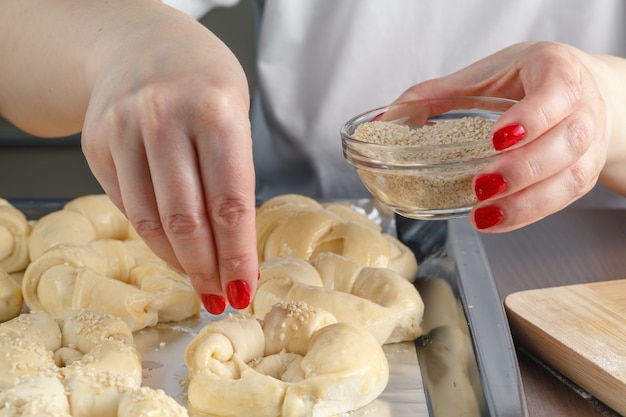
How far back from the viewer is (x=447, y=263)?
1.18m

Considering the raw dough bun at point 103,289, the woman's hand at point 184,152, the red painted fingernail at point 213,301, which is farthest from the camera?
the raw dough bun at point 103,289

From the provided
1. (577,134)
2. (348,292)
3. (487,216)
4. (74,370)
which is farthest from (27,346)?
(577,134)

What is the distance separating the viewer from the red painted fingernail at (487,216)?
0.90 meters

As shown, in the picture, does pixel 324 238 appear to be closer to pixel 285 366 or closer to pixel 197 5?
pixel 285 366

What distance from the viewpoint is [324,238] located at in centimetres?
124

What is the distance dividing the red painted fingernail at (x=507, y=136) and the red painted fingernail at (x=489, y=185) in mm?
33

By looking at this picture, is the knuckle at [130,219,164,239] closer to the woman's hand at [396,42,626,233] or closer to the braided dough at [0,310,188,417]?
the braided dough at [0,310,188,417]

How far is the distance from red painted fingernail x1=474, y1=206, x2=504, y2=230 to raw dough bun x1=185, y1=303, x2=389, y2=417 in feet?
0.60

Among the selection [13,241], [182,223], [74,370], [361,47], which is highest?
[182,223]

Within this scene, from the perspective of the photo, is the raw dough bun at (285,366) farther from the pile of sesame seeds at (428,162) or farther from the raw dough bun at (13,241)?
the raw dough bun at (13,241)

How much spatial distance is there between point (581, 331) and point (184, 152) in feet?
1.92

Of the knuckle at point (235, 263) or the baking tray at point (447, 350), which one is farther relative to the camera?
the baking tray at point (447, 350)

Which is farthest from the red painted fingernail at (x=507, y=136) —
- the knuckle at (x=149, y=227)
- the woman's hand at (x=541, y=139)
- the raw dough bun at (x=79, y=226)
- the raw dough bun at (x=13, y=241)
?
the raw dough bun at (x=13, y=241)

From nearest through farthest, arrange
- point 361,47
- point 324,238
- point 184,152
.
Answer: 1. point 184,152
2. point 324,238
3. point 361,47
